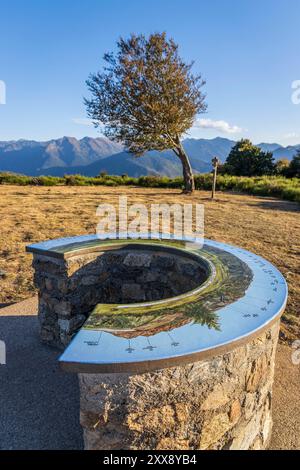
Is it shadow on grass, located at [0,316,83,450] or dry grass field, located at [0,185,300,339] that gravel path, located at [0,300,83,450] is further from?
dry grass field, located at [0,185,300,339]

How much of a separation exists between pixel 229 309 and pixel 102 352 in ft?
3.90

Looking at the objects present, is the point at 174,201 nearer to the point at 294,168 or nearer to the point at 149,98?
the point at 149,98

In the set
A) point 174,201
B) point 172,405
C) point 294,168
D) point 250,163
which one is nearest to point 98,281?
point 172,405

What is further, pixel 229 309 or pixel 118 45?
pixel 118 45

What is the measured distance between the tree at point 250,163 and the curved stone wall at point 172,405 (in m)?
30.4

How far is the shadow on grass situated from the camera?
9.55 ft

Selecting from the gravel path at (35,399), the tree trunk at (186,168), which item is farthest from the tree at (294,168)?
the gravel path at (35,399)

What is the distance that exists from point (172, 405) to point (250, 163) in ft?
103

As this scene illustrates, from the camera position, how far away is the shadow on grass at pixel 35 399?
2912mm

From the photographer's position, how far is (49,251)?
169 inches

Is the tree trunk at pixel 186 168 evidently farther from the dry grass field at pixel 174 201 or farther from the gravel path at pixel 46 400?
the gravel path at pixel 46 400

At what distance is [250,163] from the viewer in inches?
1227
